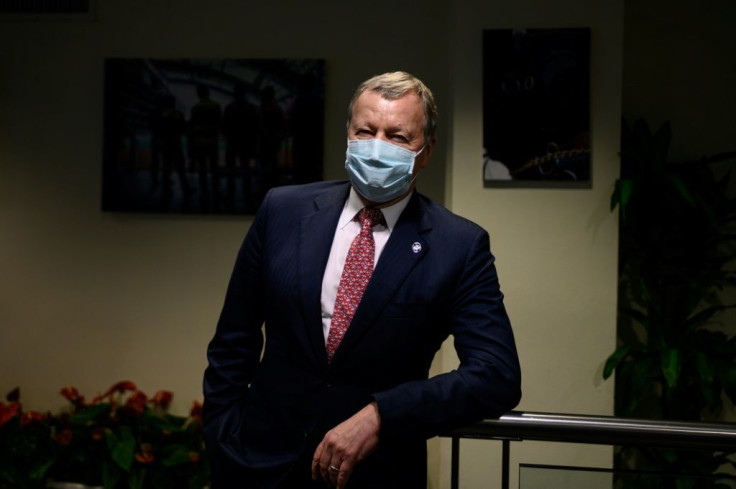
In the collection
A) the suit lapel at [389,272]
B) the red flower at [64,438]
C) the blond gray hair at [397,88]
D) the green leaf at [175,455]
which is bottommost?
the green leaf at [175,455]

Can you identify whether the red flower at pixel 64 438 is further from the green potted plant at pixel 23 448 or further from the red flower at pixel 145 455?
the red flower at pixel 145 455

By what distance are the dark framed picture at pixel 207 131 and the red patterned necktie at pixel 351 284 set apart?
6.79ft

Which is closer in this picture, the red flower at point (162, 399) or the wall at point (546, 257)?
the wall at point (546, 257)

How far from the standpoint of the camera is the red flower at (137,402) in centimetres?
347

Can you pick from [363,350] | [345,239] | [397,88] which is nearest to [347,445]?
[363,350]

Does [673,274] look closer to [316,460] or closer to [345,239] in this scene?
[345,239]

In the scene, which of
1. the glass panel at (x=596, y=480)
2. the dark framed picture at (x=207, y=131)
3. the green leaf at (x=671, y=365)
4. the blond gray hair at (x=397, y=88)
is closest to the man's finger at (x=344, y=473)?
the glass panel at (x=596, y=480)

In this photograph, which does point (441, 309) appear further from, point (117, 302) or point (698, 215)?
point (117, 302)

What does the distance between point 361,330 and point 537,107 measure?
1797 mm

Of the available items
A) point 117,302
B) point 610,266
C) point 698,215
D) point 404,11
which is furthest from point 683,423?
point 117,302

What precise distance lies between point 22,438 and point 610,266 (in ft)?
8.65

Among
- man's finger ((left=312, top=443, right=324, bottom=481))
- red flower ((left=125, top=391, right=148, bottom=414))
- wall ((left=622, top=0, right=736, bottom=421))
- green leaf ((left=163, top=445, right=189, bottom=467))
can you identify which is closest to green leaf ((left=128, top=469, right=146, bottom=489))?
green leaf ((left=163, top=445, right=189, bottom=467))

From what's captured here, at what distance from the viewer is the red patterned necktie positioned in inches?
55.9

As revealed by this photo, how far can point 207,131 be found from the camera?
3557 mm
